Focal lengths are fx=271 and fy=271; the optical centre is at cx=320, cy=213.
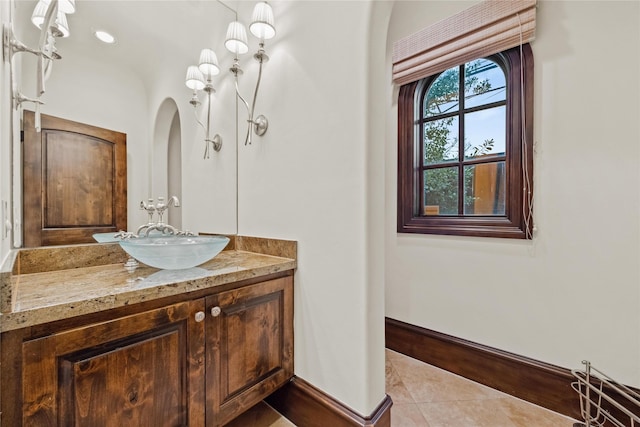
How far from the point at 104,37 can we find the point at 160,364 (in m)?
1.38

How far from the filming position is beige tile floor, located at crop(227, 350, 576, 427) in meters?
1.29

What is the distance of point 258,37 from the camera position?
4.53 feet

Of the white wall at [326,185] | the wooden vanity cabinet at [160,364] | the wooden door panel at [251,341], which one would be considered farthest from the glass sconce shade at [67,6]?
the wooden door panel at [251,341]

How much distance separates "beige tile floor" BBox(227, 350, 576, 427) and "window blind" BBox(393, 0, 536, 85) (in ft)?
6.33

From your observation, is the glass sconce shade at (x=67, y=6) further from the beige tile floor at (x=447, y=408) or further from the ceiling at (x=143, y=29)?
the beige tile floor at (x=447, y=408)

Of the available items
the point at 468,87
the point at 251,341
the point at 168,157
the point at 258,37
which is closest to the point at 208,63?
the point at 258,37

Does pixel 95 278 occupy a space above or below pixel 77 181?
below

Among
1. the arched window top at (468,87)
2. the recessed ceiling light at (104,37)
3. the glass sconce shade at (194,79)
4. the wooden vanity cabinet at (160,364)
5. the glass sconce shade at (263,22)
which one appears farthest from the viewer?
the arched window top at (468,87)

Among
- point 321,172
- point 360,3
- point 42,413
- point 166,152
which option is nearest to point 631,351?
point 321,172

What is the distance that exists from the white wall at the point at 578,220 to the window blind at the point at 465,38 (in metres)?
0.10

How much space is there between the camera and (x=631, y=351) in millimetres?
1237

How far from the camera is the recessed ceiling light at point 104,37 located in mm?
1179

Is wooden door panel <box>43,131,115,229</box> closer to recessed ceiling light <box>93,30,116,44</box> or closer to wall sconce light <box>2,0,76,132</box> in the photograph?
wall sconce light <box>2,0,76,132</box>

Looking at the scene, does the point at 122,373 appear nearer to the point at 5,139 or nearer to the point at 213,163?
the point at 5,139
